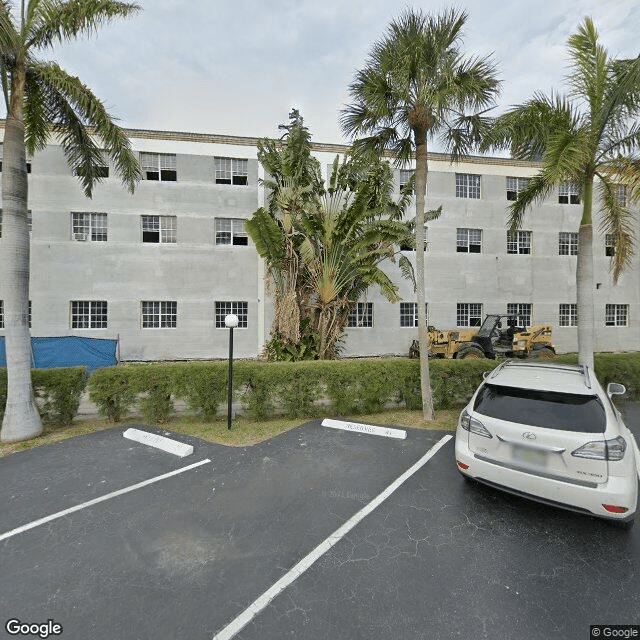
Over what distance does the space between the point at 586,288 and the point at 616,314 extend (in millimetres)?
15665

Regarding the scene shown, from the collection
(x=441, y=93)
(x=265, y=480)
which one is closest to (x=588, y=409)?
(x=265, y=480)

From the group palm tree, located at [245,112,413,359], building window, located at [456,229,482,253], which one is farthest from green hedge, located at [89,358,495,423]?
building window, located at [456,229,482,253]

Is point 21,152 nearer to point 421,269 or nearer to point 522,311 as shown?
point 421,269

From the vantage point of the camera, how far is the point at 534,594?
9.07 feet

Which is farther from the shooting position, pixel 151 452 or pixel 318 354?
pixel 318 354

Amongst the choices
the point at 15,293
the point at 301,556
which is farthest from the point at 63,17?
the point at 301,556

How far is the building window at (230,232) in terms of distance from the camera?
16.0 m

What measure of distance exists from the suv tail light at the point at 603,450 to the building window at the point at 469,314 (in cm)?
1499

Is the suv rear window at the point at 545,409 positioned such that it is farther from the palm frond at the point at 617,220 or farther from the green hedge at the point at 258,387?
the palm frond at the point at 617,220

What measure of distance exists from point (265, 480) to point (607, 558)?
4.03 metres

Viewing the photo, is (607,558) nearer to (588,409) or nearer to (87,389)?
(588,409)

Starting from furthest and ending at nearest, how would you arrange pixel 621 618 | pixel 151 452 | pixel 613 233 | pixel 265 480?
pixel 613 233, pixel 151 452, pixel 265 480, pixel 621 618

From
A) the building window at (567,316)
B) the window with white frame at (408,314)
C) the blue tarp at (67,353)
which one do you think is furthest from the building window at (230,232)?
the building window at (567,316)

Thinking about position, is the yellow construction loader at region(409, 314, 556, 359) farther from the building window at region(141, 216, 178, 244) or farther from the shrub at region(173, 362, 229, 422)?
the building window at region(141, 216, 178, 244)
